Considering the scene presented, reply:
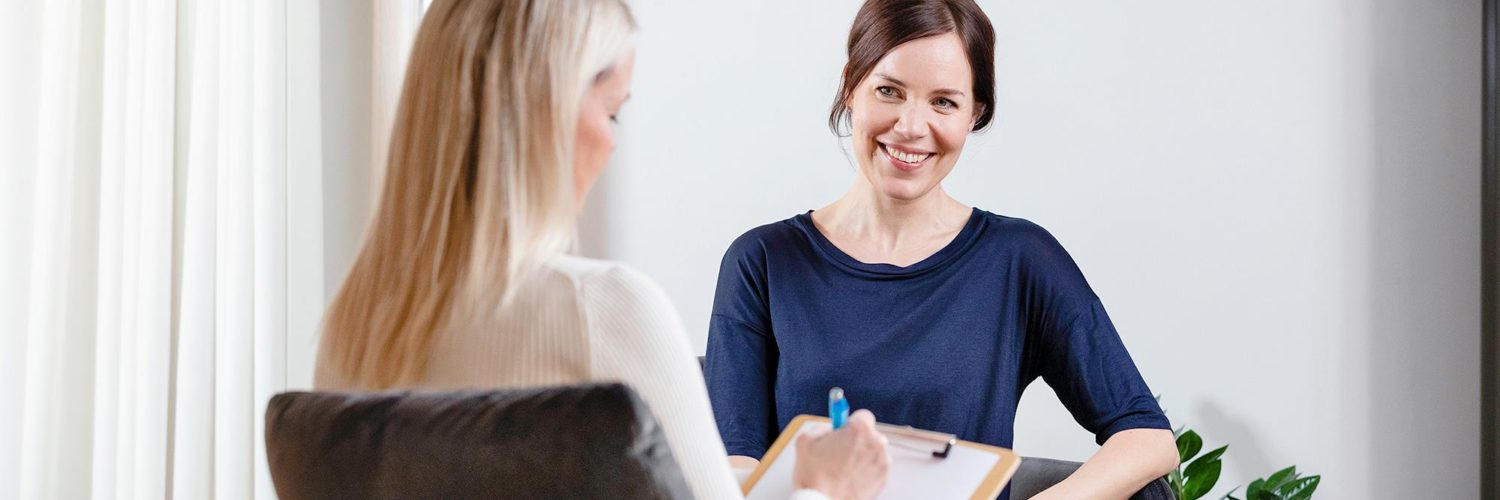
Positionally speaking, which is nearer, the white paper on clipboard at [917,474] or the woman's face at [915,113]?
the white paper on clipboard at [917,474]

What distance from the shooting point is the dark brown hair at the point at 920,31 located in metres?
1.65

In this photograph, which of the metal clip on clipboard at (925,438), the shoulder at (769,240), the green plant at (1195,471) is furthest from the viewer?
the green plant at (1195,471)

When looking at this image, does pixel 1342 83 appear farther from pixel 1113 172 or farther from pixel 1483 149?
pixel 1113 172

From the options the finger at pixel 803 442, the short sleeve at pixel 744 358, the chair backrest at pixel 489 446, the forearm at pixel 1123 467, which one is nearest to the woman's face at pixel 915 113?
the short sleeve at pixel 744 358

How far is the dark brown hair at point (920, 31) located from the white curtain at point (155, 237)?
119 cm

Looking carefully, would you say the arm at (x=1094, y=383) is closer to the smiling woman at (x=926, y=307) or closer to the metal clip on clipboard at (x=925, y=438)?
the smiling woman at (x=926, y=307)

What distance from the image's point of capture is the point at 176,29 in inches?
87.7

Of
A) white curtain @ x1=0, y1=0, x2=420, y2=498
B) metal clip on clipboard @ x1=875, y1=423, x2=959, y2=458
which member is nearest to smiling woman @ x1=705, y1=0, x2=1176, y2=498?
metal clip on clipboard @ x1=875, y1=423, x2=959, y2=458

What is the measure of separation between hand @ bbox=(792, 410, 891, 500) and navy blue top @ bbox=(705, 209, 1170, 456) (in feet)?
1.95

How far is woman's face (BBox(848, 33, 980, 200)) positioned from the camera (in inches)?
64.8

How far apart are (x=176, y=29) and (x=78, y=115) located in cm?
25

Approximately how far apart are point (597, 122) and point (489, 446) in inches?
11.1

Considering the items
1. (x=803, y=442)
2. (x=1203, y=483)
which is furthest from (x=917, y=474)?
(x=1203, y=483)

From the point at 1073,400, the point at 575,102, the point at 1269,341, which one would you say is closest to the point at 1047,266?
the point at 1073,400
